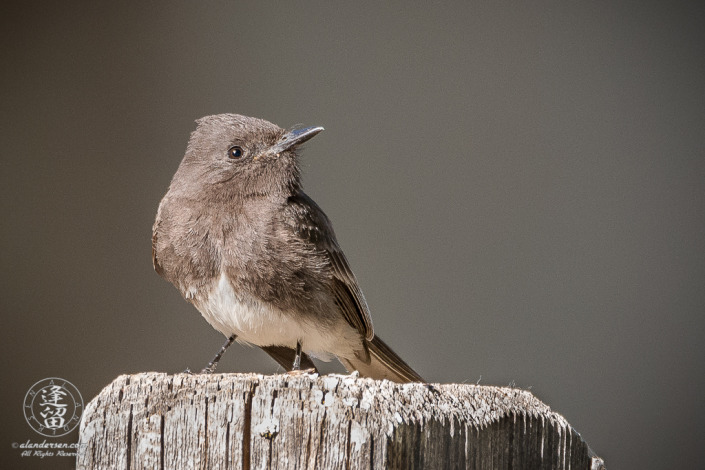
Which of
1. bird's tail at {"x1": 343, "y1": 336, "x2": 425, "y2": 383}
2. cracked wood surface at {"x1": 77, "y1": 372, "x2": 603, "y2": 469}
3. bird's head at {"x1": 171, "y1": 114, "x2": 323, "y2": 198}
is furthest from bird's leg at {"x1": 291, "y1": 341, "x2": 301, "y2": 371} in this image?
cracked wood surface at {"x1": 77, "y1": 372, "x2": 603, "y2": 469}

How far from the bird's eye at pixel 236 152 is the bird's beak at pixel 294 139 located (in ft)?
0.49

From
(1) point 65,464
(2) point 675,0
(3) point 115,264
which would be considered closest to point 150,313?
(3) point 115,264

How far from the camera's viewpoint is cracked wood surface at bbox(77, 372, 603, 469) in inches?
83.7

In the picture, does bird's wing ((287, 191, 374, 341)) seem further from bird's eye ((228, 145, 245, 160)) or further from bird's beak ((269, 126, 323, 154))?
bird's eye ((228, 145, 245, 160))

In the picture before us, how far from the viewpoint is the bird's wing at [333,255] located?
397cm

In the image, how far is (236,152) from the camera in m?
4.16

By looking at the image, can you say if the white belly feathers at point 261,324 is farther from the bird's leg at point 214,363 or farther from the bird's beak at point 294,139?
the bird's beak at point 294,139

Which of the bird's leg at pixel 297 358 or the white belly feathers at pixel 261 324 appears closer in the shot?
the white belly feathers at pixel 261 324

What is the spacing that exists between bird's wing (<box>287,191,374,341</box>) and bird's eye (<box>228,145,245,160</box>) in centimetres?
34

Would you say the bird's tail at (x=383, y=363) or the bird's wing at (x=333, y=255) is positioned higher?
the bird's wing at (x=333, y=255)

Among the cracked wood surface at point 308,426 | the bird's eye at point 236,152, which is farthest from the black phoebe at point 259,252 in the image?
the cracked wood surface at point 308,426

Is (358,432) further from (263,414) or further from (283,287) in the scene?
(283,287)

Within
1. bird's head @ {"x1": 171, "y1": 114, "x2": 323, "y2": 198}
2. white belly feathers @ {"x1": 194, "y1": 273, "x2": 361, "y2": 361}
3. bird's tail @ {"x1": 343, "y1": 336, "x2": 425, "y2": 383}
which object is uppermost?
bird's head @ {"x1": 171, "y1": 114, "x2": 323, "y2": 198}

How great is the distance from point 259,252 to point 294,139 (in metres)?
0.67
